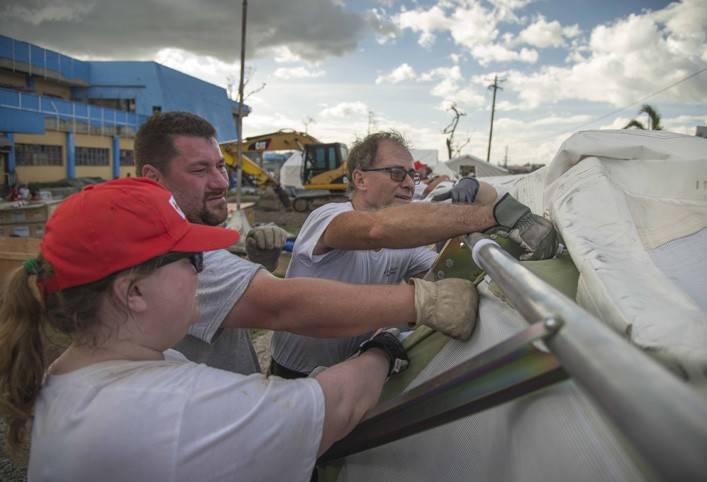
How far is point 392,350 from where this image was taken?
132 cm

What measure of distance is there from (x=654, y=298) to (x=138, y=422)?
1.03 meters

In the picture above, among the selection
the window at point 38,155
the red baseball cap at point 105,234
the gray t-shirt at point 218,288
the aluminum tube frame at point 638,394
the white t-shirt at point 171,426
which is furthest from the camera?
the window at point 38,155

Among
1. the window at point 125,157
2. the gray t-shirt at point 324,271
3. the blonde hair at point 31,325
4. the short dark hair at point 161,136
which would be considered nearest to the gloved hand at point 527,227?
A: the gray t-shirt at point 324,271

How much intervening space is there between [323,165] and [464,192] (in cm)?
1870

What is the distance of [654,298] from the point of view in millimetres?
803

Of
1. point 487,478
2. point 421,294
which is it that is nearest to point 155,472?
point 487,478

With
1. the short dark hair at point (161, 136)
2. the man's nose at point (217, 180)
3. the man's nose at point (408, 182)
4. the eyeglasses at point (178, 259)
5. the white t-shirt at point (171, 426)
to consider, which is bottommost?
the white t-shirt at point (171, 426)

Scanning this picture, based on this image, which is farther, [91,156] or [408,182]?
[91,156]

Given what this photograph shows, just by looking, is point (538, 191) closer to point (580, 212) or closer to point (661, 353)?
point (580, 212)

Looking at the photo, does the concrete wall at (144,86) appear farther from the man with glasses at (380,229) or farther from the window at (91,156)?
the man with glasses at (380,229)

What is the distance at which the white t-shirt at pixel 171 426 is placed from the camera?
33.6 inches

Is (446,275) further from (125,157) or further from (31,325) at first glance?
(125,157)

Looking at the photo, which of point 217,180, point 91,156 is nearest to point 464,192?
point 217,180

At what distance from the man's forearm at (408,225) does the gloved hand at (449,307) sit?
24cm
